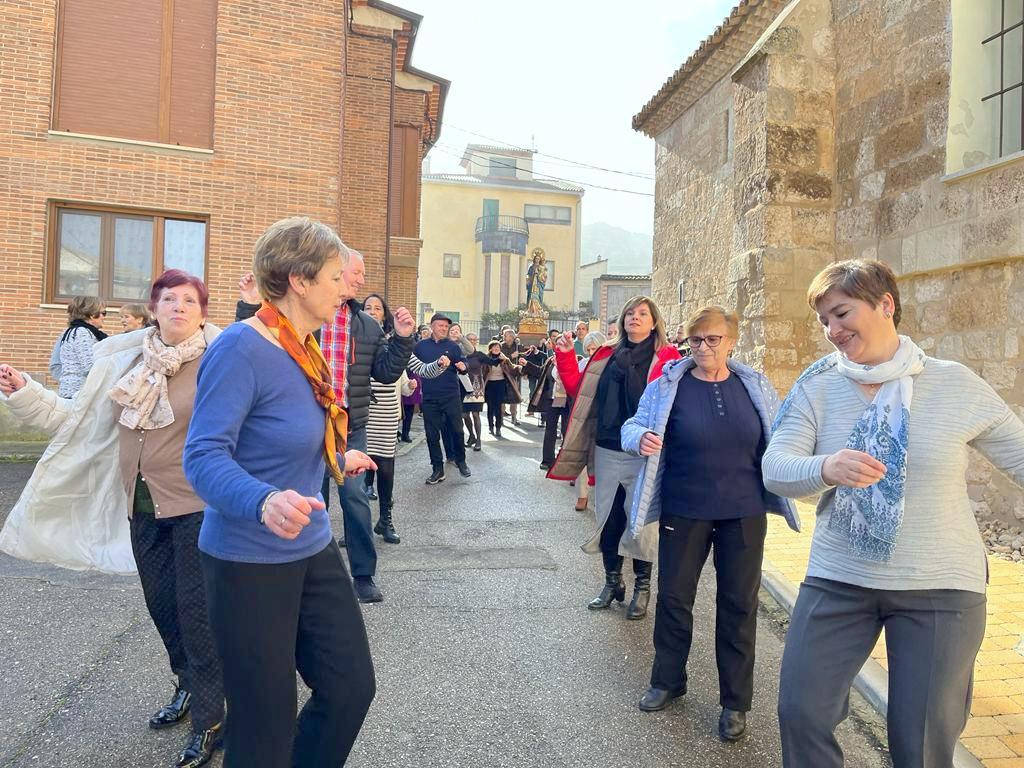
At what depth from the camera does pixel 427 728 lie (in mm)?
3223

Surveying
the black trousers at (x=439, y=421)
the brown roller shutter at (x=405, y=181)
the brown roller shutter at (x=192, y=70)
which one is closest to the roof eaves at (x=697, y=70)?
the brown roller shutter at (x=405, y=181)

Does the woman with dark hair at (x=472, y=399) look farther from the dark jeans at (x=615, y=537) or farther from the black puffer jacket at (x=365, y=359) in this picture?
the dark jeans at (x=615, y=537)

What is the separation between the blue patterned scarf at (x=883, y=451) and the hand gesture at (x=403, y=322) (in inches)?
108

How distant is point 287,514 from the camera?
1805 millimetres

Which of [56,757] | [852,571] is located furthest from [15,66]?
[852,571]

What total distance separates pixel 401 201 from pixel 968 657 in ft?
60.3

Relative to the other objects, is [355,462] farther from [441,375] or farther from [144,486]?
[441,375]

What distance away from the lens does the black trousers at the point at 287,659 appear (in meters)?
2.04

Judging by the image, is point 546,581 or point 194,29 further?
point 194,29

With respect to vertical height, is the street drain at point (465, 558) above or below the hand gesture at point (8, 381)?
below

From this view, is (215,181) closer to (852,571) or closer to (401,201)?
(401,201)

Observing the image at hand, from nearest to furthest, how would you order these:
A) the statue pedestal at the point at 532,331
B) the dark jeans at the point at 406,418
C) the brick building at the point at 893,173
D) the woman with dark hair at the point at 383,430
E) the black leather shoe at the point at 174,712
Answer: the black leather shoe at the point at 174,712 < the woman with dark hair at the point at 383,430 < the brick building at the point at 893,173 < the dark jeans at the point at 406,418 < the statue pedestal at the point at 532,331

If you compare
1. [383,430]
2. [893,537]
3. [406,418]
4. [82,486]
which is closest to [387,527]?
[383,430]

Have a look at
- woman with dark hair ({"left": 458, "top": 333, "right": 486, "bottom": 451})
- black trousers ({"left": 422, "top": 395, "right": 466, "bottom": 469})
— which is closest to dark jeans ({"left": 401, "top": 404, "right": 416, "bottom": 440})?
woman with dark hair ({"left": 458, "top": 333, "right": 486, "bottom": 451})
